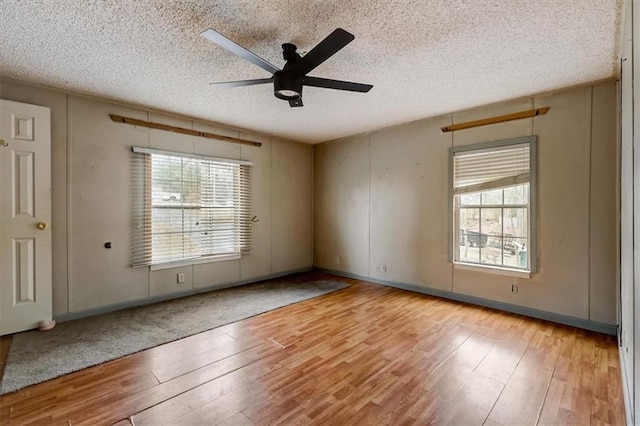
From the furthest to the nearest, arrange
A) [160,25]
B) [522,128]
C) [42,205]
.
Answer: [522,128]
[42,205]
[160,25]

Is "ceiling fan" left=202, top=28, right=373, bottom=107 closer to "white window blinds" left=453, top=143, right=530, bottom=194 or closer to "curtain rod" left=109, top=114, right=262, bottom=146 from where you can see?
"curtain rod" left=109, top=114, right=262, bottom=146

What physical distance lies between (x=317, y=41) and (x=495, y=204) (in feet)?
9.62

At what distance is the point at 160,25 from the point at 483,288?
4338mm

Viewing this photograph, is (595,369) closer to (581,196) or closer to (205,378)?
(581,196)

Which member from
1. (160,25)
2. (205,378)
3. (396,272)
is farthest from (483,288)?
(160,25)

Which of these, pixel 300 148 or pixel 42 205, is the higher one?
pixel 300 148

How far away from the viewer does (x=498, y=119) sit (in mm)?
3660

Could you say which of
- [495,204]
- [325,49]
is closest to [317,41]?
[325,49]

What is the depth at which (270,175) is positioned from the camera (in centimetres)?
528

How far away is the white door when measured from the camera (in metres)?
2.88

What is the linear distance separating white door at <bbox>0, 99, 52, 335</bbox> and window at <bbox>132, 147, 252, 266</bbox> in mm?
859

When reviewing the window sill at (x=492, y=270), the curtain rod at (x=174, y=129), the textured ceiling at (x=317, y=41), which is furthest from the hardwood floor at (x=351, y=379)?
the curtain rod at (x=174, y=129)

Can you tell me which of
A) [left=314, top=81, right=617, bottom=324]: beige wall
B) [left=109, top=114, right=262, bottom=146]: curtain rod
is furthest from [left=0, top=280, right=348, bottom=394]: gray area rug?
[left=109, top=114, right=262, bottom=146]: curtain rod

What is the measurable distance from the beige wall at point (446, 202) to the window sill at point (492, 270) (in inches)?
2.5
